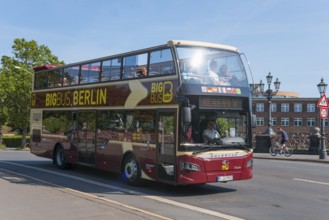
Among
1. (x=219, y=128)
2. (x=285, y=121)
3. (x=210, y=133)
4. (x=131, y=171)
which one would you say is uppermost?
(x=285, y=121)

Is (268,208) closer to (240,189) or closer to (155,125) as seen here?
(240,189)

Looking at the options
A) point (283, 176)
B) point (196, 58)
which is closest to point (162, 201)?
point (196, 58)

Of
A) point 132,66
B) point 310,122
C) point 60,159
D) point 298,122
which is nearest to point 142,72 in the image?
point 132,66

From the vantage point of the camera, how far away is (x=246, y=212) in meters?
8.62

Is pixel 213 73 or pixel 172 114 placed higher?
pixel 213 73

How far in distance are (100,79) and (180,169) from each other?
5009mm

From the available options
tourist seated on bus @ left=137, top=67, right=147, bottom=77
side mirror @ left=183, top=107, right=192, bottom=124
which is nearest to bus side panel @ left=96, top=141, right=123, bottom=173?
tourist seated on bus @ left=137, top=67, right=147, bottom=77

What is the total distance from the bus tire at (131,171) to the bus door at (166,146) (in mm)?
1123

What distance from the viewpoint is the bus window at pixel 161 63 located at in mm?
10902

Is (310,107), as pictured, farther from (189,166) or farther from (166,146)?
(189,166)

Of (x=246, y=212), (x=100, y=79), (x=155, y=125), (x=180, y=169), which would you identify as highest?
(x=100, y=79)

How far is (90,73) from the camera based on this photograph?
14641 mm

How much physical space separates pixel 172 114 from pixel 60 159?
7.34 meters

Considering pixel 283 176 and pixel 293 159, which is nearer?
pixel 283 176
